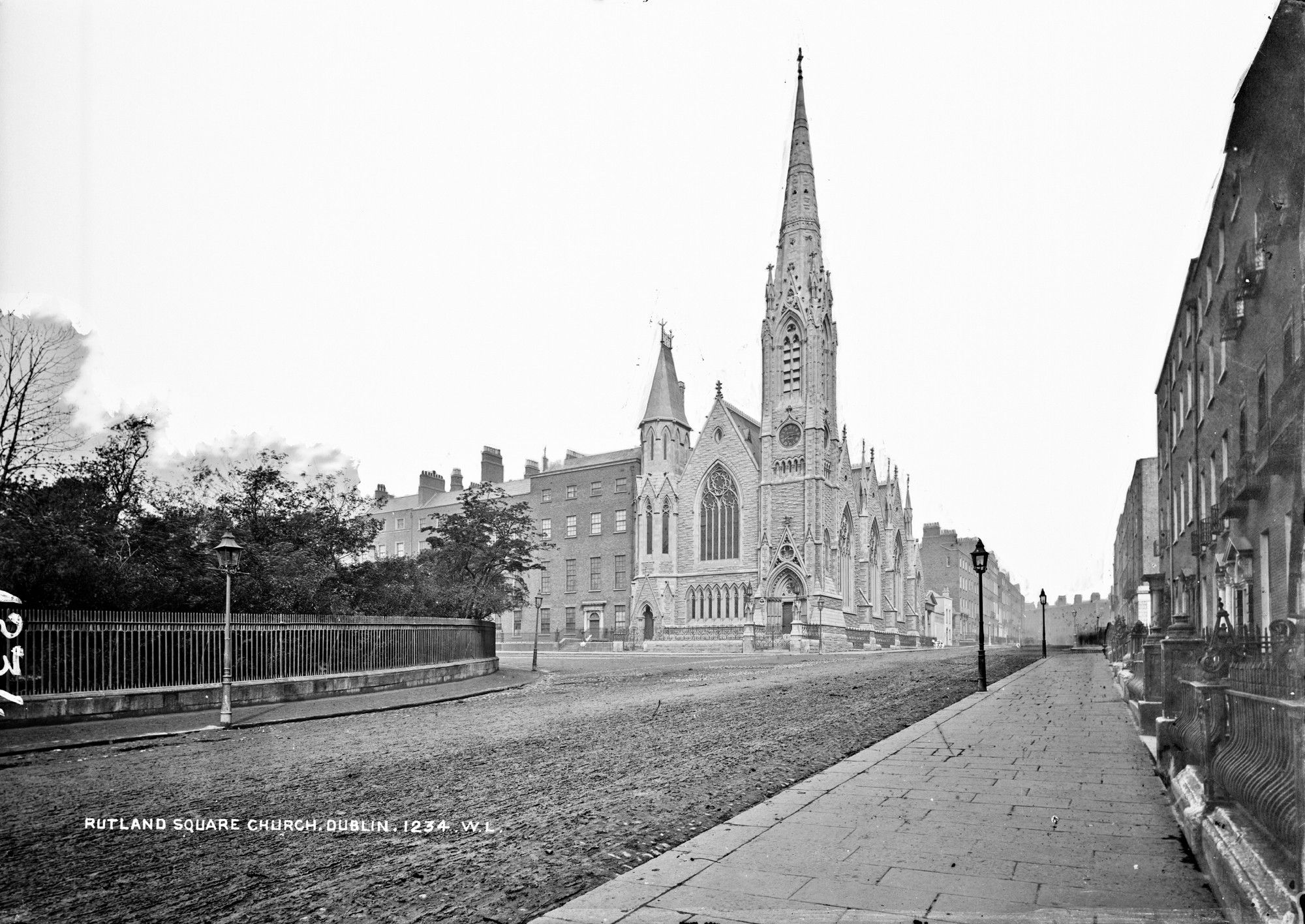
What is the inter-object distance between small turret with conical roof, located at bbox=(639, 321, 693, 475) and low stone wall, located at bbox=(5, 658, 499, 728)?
135ft

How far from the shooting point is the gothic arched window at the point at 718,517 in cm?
5894

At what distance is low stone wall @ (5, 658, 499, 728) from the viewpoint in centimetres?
1266

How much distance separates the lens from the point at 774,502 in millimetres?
56500

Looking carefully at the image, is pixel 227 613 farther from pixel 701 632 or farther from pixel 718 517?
pixel 718 517

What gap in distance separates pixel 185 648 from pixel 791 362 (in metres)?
47.7

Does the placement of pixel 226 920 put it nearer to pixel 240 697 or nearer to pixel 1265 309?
pixel 1265 309

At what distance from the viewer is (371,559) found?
83.7ft

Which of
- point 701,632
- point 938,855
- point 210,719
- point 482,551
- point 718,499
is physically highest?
point 718,499

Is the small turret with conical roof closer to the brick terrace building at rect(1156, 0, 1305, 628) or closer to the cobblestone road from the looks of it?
the cobblestone road

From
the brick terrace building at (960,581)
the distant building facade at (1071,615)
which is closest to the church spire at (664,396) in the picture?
the brick terrace building at (960,581)

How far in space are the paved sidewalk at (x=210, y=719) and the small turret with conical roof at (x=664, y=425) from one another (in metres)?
41.7

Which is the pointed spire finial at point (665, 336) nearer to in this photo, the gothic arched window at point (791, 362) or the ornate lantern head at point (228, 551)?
the gothic arched window at point (791, 362)

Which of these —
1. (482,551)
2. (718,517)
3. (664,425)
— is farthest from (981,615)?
(664,425)

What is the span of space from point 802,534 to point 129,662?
44020 mm
